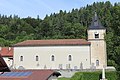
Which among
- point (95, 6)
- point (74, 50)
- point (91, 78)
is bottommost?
point (91, 78)

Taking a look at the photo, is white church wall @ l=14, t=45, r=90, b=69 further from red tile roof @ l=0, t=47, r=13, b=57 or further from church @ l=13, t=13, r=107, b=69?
red tile roof @ l=0, t=47, r=13, b=57

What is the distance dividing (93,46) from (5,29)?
6236cm

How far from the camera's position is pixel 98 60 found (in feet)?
189

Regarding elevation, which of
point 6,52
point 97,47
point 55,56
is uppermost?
point 97,47

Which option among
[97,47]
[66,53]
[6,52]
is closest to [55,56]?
[66,53]

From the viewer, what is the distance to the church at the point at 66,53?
5728 centimetres

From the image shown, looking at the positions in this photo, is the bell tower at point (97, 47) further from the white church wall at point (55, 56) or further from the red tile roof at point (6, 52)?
the red tile roof at point (6, 52)

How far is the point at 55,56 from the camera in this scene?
58.2m

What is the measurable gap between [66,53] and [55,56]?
235cm

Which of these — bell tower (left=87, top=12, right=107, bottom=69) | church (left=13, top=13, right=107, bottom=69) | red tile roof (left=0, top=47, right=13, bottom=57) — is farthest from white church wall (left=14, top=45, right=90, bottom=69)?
red tile roof (left=0, top=47, right=13, bottom=57)

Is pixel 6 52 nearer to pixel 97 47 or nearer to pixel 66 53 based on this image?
pixel 66 53

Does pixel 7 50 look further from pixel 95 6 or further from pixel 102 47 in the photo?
pixel 95 6

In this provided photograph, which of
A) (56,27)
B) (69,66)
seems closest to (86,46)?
(69,66)

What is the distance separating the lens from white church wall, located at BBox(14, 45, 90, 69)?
57.3 meters
